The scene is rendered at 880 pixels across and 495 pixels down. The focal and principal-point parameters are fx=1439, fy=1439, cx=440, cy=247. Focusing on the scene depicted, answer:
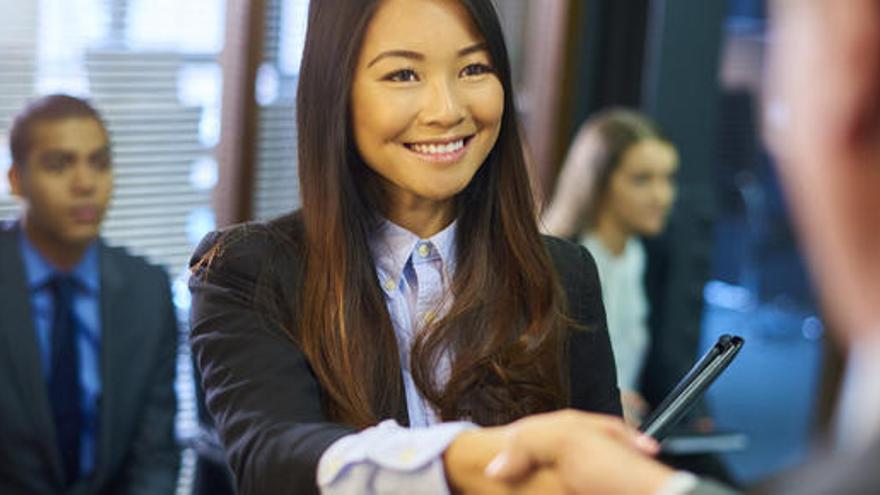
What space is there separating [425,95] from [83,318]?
1.88 metres

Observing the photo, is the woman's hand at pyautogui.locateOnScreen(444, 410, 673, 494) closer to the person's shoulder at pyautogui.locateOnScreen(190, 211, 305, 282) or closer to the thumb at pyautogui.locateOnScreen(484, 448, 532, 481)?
the thumb at pyautogui.locateOnScreen(484, 448, 532, 481)

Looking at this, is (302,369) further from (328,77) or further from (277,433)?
(328,77)

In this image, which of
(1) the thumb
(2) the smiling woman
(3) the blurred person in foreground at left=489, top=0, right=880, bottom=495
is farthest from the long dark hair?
(3) the blurred person in foreground at left=489, top=0, right=880, bottom=495

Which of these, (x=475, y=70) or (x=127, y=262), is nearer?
(x=475, y=70)

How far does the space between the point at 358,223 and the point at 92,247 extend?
1.82 meters

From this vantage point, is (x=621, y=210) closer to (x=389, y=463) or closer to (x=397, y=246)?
(x=397, y=246)

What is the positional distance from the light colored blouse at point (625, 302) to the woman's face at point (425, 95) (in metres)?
2.95

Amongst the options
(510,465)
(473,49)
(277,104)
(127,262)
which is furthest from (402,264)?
(277,104)

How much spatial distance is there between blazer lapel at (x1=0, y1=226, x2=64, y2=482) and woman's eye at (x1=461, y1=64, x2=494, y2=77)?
179 centimetres

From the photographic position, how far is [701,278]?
5426 mm

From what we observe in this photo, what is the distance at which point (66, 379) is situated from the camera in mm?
3080

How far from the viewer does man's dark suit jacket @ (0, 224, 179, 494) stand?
2.98m

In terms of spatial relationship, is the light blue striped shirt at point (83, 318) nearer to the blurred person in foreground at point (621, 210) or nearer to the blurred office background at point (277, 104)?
the blurred office background at point (277, 104)

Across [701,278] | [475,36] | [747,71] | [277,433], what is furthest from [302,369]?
[747,71]
